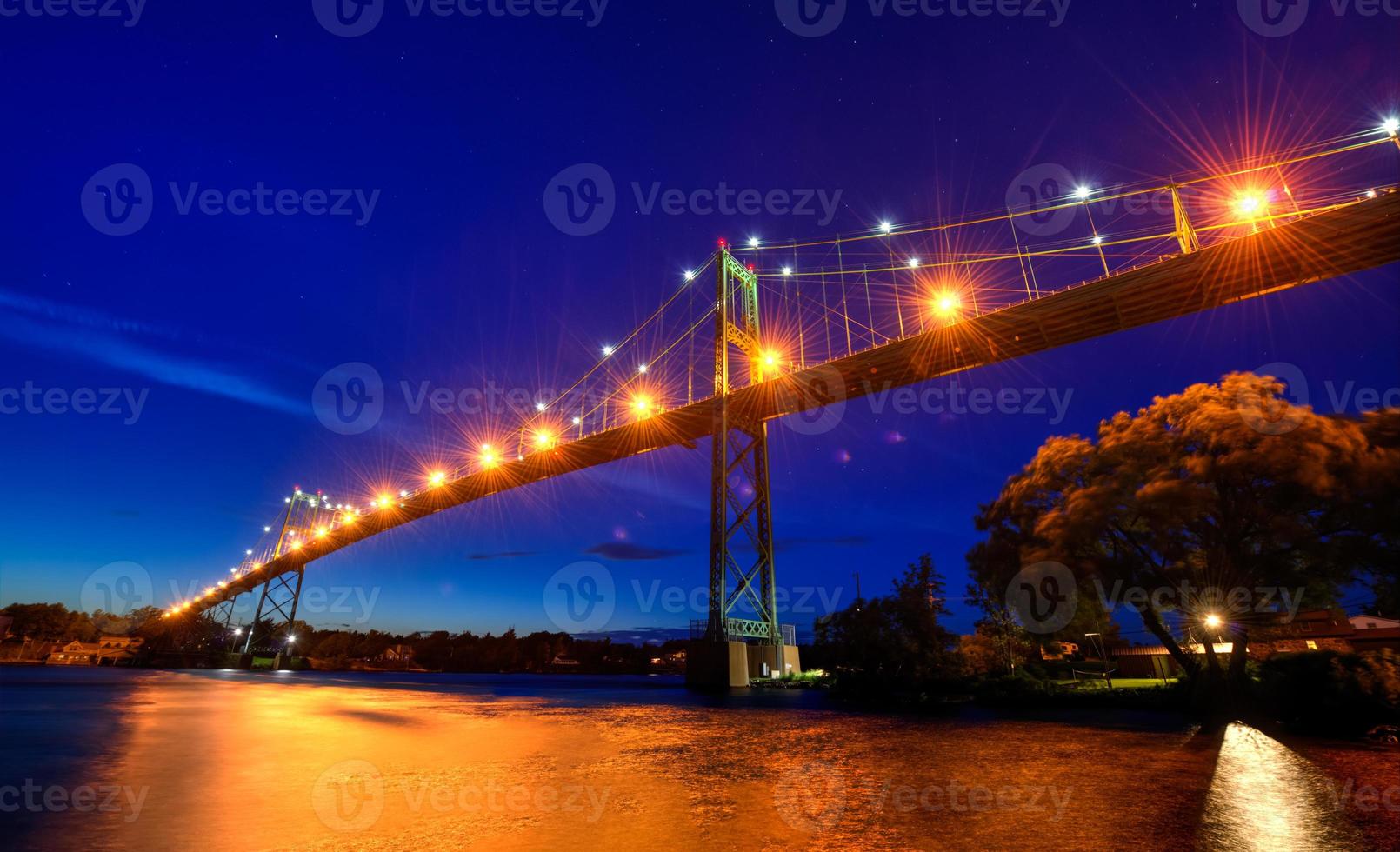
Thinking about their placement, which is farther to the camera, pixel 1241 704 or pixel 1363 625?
pixel 1363 625

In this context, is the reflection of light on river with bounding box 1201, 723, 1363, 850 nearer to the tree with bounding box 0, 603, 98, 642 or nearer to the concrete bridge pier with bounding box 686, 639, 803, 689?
the concrete bridge pier with bounding box 686, 639, 803, 689

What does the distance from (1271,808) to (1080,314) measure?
72.4 feet

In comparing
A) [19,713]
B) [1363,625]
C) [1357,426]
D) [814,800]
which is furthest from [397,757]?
[1363,625]

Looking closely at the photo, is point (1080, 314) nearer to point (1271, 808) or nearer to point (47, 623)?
point (1271, 808)

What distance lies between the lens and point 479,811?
5.32 metres

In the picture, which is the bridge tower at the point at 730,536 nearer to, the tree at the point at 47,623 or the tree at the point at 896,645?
the tree at the point at 896,645

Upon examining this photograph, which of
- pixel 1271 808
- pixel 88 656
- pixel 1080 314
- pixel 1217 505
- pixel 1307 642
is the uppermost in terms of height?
pixel 1080 314

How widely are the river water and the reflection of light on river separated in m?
0.03

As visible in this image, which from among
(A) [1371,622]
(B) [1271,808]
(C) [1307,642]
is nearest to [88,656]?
(B) [1271,808]

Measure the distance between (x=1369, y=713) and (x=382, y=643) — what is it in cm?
13641

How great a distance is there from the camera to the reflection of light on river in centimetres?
464

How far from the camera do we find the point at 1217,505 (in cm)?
1330

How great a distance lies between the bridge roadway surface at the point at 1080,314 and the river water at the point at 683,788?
1655 centimetres

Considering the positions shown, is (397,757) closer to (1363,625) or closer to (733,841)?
(733,841)
